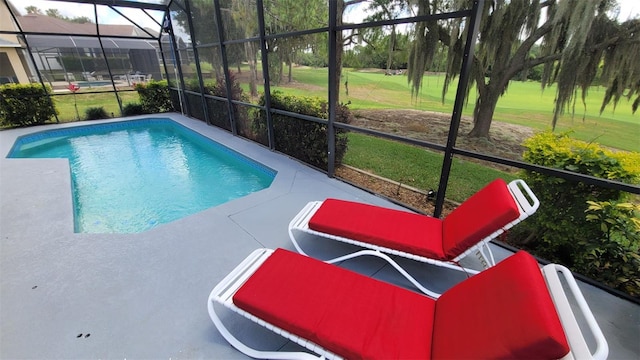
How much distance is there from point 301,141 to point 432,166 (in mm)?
2773

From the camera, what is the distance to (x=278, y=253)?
6.59 ft

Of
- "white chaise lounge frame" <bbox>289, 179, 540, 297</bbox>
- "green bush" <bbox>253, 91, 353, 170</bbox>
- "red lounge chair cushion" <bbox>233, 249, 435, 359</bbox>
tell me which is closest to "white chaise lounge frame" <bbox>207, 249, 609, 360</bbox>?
"red lounge chair cushion" <bbox>233, 249, 435, 359</bbox>

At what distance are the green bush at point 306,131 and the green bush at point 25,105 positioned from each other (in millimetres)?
7893

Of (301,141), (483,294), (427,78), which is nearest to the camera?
(483,294)

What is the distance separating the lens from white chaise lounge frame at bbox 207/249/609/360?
2.97 feet

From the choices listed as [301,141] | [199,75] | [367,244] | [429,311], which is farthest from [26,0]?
[429,311]

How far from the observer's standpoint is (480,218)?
1.98 meters

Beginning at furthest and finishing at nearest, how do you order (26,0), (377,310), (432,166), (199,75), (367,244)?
(199,75)
(26,0)
(432,166)
(367,244)
(377,310)

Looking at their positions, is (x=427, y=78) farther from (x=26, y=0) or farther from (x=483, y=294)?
(x=26, y=0)

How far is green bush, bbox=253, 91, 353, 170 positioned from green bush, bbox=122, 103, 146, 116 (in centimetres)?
719

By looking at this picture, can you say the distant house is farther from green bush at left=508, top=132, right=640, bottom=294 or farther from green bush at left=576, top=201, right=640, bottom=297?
green bush at left=576, top=201, right=640, bottom=297

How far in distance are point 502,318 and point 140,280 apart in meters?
2.66

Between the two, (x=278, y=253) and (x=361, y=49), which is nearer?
(x=278, y=253)

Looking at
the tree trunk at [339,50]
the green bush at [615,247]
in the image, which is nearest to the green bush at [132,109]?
the tree trunk at [339,50]
